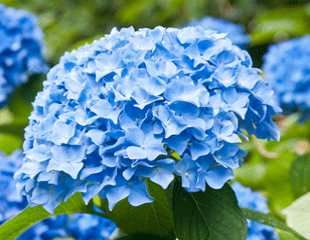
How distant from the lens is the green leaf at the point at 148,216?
1.27m

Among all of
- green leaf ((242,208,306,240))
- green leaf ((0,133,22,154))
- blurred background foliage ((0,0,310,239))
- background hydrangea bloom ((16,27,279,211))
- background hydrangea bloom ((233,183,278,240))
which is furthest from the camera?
blurred background foliage ((0,0,310,239))

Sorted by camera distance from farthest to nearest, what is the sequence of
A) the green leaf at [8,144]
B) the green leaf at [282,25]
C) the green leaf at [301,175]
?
the green leaf at [282,25]
the green leaf at [8,144]
the green leaf at [301,175]

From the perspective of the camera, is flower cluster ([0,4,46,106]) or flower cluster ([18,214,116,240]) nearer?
flower cluster ([18,214,116,240])

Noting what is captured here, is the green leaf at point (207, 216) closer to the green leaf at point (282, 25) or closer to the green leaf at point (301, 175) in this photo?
the green leaf at point (301, 175)

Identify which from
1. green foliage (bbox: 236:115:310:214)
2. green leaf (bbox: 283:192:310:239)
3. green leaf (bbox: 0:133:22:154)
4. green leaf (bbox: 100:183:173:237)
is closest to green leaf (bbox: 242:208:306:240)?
green leaf (bbox: 283:192:310:239)

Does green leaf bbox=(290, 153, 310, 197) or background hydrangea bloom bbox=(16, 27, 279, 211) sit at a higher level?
background hydrangea bloom bbox=(16, 27, 279, 211)

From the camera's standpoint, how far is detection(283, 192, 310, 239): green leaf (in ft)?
4.28

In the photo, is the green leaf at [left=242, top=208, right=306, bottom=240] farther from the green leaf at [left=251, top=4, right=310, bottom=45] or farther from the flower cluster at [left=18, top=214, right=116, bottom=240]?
the green leaf at [left=251, top=4, right=310, bottom=45]

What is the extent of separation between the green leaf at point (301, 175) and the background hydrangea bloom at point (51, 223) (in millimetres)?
432

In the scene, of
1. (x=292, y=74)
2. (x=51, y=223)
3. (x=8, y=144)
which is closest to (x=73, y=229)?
(x=51, y=223)

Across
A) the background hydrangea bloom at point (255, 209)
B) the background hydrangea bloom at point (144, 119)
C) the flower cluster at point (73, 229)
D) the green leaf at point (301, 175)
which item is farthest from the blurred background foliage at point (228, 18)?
the flower cluster at point (73, 229)

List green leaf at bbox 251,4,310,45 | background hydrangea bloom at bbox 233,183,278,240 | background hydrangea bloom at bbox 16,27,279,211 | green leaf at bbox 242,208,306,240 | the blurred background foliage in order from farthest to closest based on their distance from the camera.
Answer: green leaf at bbox 251,4,310,45, the blurred background foliage, background hydrangea bloom at bbox 233,183,278,240, green leaf at bbox 242,208,306,240, background hydrangea bloom at bbox 16,27,279,211

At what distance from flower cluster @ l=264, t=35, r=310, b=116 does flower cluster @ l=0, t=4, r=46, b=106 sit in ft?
2.25

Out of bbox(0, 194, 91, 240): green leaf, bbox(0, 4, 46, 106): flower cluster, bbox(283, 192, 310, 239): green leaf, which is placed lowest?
bbox(283, 192, 310, 239): green leaf
